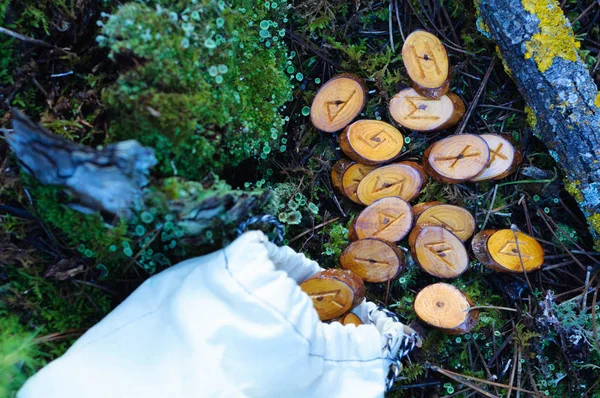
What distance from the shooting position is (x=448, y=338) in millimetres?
2154

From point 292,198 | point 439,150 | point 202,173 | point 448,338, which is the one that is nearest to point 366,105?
point 439,150

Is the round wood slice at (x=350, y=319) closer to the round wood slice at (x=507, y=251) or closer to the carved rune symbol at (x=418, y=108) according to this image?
the round wood slice at (x=507, y=251)

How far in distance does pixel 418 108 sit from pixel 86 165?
1480mm

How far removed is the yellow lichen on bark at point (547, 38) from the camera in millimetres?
2100

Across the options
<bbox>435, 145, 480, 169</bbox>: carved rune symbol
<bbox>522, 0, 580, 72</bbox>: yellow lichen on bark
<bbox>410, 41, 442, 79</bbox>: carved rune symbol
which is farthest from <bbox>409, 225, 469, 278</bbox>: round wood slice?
<bbox>522, 0, 580, 72</bbox>: yellow lichen on bark

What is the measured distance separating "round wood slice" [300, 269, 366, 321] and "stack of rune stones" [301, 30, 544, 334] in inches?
6.0

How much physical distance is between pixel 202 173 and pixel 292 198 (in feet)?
1.67

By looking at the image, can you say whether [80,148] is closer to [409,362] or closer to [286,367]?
[286,367]

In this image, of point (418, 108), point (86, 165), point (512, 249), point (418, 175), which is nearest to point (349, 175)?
point (418, 175)

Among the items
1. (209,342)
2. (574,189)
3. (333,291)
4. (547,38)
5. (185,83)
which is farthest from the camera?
(574,189)

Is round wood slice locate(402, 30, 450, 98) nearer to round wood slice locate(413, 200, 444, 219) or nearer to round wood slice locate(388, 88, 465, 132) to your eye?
round wood slice locate(388, 88, 465, 132)

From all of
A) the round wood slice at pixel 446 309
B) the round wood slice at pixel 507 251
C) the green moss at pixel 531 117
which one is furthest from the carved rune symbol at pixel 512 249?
the green moss at pixel 531 117

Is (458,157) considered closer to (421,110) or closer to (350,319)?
(421,110)

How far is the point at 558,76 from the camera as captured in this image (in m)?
2.12
